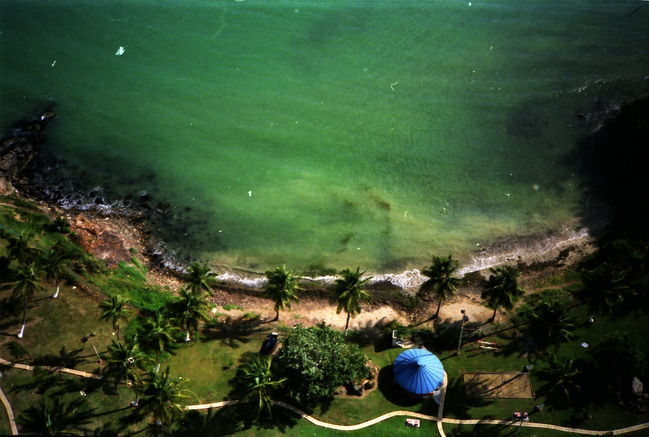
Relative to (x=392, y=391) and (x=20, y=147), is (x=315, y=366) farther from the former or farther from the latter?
(x=20, y=147)

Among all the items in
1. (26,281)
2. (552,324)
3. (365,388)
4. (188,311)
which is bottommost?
(365,388)

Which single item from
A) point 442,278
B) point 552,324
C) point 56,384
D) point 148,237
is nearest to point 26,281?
point 56,384

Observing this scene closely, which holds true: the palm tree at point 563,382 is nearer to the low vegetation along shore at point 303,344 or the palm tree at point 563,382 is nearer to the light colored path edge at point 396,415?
the low vegetation along shore at point 303,344

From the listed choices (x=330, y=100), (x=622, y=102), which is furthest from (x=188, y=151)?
(x=622, y=102)

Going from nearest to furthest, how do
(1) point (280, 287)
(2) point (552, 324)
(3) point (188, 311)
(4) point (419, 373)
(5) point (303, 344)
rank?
(5) point (303, 344), (4) point (419, 373), (3) point (188, 311), (2) point (552, 324), (1) point (280, 287)

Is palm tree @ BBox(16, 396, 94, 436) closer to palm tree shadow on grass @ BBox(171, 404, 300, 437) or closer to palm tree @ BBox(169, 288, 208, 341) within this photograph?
palm tree shadow on grass @ BBox(171, 404, 300, 437)

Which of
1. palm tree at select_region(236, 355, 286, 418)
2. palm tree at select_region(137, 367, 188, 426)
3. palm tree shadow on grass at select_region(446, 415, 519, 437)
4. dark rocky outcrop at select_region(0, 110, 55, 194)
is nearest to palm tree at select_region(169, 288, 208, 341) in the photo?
palm tree at select_region(137, 367, 188, 426)

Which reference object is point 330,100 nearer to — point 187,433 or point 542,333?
point 542,333
